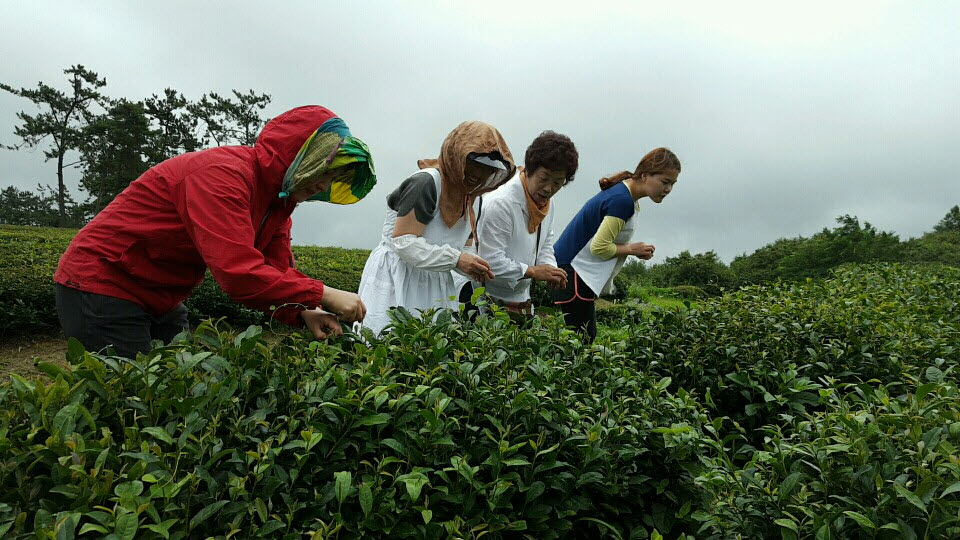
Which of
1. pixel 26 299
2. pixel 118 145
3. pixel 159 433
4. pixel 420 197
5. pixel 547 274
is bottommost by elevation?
pixel 26 299

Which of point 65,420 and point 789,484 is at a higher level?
point 65,420

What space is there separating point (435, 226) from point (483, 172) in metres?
0.36

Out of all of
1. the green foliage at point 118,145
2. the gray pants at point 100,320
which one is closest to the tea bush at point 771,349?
the gray pants at point 100,320

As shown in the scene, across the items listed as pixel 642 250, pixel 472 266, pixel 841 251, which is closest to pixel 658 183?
pixel 642 250

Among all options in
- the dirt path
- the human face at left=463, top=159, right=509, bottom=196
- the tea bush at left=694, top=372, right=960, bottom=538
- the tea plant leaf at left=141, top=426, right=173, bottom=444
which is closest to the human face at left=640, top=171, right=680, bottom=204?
the human face at left=463, top=159, right=509, bottom=196

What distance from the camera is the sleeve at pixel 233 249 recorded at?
200 cm

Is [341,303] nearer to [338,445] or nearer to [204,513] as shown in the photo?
[338,445]

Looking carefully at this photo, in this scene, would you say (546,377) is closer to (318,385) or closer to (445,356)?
(445,356)

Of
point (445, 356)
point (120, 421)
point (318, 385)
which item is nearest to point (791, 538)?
point (445, 356)

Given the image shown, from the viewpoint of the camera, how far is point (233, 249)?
2.00 meters

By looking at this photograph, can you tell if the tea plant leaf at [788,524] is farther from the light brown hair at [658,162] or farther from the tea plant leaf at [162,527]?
the light brown hair at [658,162]

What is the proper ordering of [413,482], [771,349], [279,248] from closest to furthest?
[413,482]
[279,248]
[771,349]

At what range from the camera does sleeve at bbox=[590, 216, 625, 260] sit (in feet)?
13.5


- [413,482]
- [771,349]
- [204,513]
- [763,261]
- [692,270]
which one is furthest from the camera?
[692,270]
